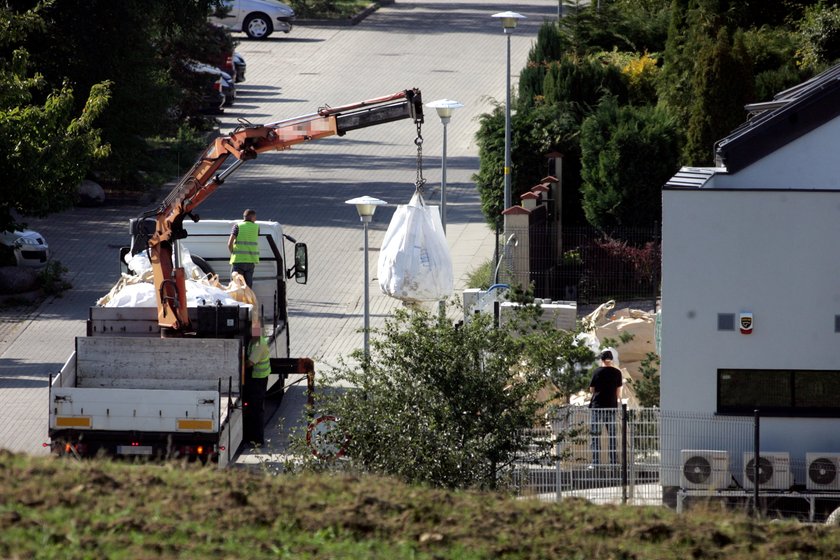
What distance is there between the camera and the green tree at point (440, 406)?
40.7 ft

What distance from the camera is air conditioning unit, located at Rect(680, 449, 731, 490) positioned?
1421 centimetres

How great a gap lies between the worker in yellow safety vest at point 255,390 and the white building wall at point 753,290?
449 cm

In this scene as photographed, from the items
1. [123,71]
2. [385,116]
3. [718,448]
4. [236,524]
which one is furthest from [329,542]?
[123,71]

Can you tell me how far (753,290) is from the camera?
14711mm

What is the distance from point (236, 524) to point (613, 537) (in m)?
2.46

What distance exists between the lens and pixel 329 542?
9008mm

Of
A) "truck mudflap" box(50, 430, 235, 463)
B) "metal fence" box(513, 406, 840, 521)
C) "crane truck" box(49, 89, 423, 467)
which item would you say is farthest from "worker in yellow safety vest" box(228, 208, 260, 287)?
"metal fence" box(513, 406, 840, 521)

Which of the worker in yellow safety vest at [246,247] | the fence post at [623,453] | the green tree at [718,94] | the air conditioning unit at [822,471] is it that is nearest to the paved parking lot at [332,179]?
the worker in yellow safety vest at [246,247]

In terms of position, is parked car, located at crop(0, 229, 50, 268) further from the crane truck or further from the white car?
the white car

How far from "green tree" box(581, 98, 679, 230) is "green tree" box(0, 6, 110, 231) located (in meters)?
8.39

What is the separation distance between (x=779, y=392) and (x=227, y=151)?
22.4 feet

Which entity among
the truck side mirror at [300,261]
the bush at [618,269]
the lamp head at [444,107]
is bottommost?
the bush at [618,269]

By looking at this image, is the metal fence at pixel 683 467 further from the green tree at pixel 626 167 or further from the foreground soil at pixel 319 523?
the green tree at pixel 626 167

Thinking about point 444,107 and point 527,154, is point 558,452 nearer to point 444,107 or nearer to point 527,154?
point 444,107
